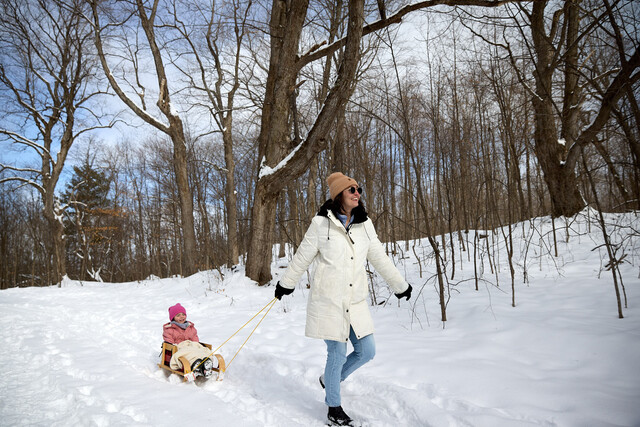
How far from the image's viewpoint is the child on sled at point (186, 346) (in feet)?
12.3

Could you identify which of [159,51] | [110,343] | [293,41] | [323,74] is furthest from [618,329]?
[159,51]

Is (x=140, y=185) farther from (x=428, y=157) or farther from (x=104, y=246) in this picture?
(x=428, y=157)

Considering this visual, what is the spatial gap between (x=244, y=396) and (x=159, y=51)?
12.5 meters

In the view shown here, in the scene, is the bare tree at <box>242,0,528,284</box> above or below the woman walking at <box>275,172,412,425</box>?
above

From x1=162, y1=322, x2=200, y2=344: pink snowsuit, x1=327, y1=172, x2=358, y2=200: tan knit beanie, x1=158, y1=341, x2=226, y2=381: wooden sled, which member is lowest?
x1=158, y1=341, x2=226, y2=381: wooden sled

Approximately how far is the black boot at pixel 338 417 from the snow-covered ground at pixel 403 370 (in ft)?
0.56

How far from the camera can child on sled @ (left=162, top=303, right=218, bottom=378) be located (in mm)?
3748

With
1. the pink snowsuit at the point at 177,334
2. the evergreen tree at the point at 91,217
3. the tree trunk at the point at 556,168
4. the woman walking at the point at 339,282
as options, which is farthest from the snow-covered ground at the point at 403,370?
the evergreen tree at the point at 91,217

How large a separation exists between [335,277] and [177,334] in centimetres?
276

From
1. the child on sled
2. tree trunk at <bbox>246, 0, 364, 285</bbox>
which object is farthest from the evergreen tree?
the child on sled

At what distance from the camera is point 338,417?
268cm

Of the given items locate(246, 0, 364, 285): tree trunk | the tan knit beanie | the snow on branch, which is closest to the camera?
the tan knit beanie

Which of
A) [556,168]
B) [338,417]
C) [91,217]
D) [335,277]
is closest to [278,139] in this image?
[335,277]

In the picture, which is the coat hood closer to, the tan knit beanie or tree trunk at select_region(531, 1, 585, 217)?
the tan knit beanie
